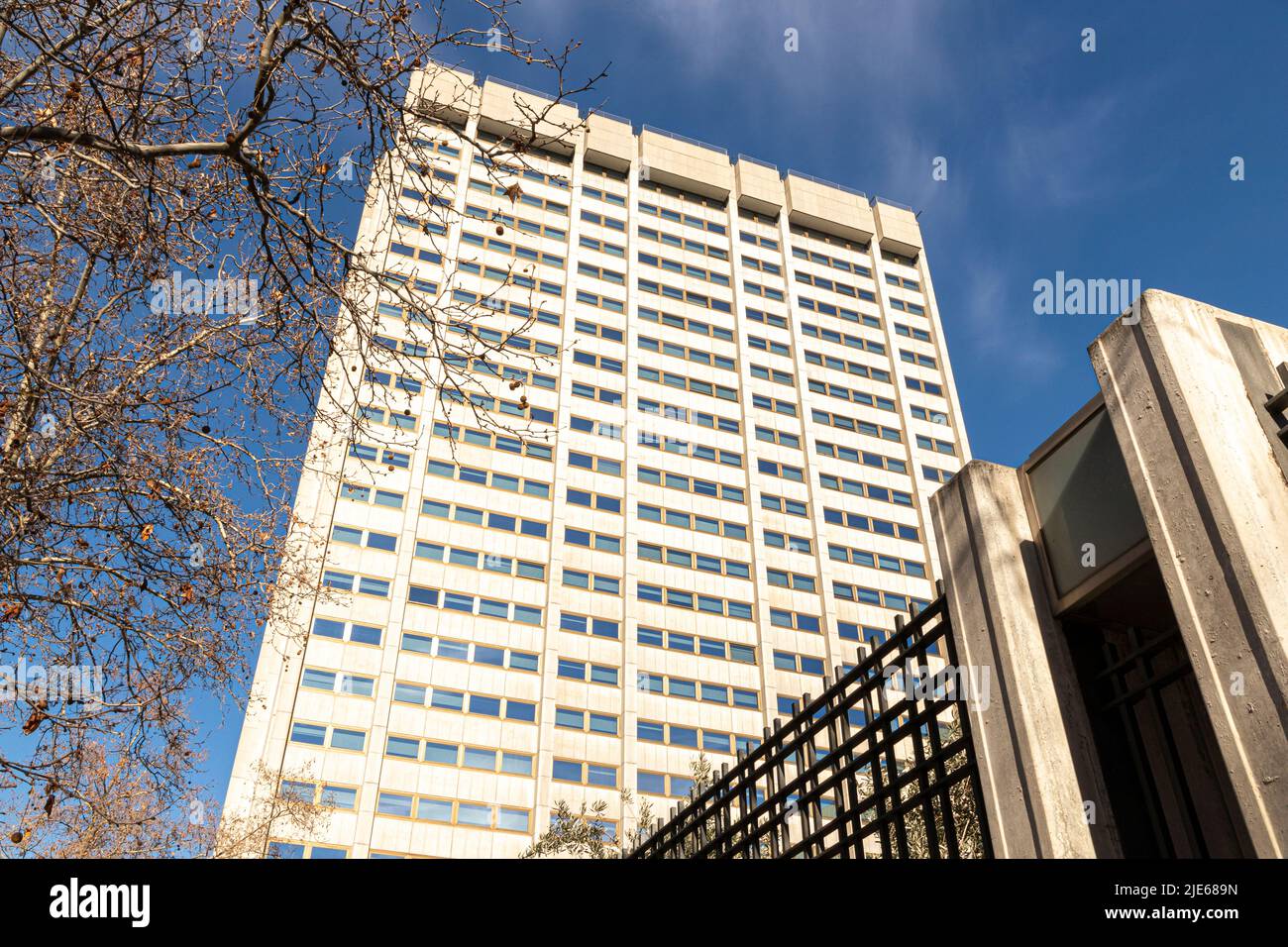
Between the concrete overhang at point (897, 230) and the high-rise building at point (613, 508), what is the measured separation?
0.21 metres

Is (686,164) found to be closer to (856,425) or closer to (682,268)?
(682,268)

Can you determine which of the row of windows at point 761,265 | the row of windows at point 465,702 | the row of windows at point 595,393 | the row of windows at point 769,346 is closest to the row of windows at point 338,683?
the row of windows at point 465,702

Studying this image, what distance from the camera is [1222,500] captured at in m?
3.40

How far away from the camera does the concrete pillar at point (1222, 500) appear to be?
124 inches

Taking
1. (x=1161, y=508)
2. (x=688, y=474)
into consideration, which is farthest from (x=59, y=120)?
(x=688, y=474)

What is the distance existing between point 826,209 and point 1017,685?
71.6 metres

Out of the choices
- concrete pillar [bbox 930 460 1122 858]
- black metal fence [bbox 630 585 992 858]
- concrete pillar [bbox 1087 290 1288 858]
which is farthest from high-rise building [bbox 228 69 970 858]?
concrete pillar [bbox 1087 290 1288 858]

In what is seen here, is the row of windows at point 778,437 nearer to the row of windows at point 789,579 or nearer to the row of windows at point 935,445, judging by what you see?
the row of windows at point 789,579

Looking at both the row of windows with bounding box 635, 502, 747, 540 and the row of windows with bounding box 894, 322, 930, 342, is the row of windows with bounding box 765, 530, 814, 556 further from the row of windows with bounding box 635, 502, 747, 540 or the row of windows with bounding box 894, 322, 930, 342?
the row of windows with bounding box 894, 322, 930, 342

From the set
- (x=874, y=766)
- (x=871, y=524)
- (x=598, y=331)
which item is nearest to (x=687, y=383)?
(x=598, y=331)

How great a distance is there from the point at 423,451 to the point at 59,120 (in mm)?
42471

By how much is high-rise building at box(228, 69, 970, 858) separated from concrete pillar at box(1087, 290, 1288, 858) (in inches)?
1154

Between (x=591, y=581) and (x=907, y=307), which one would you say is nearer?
(x=591, y=581)
